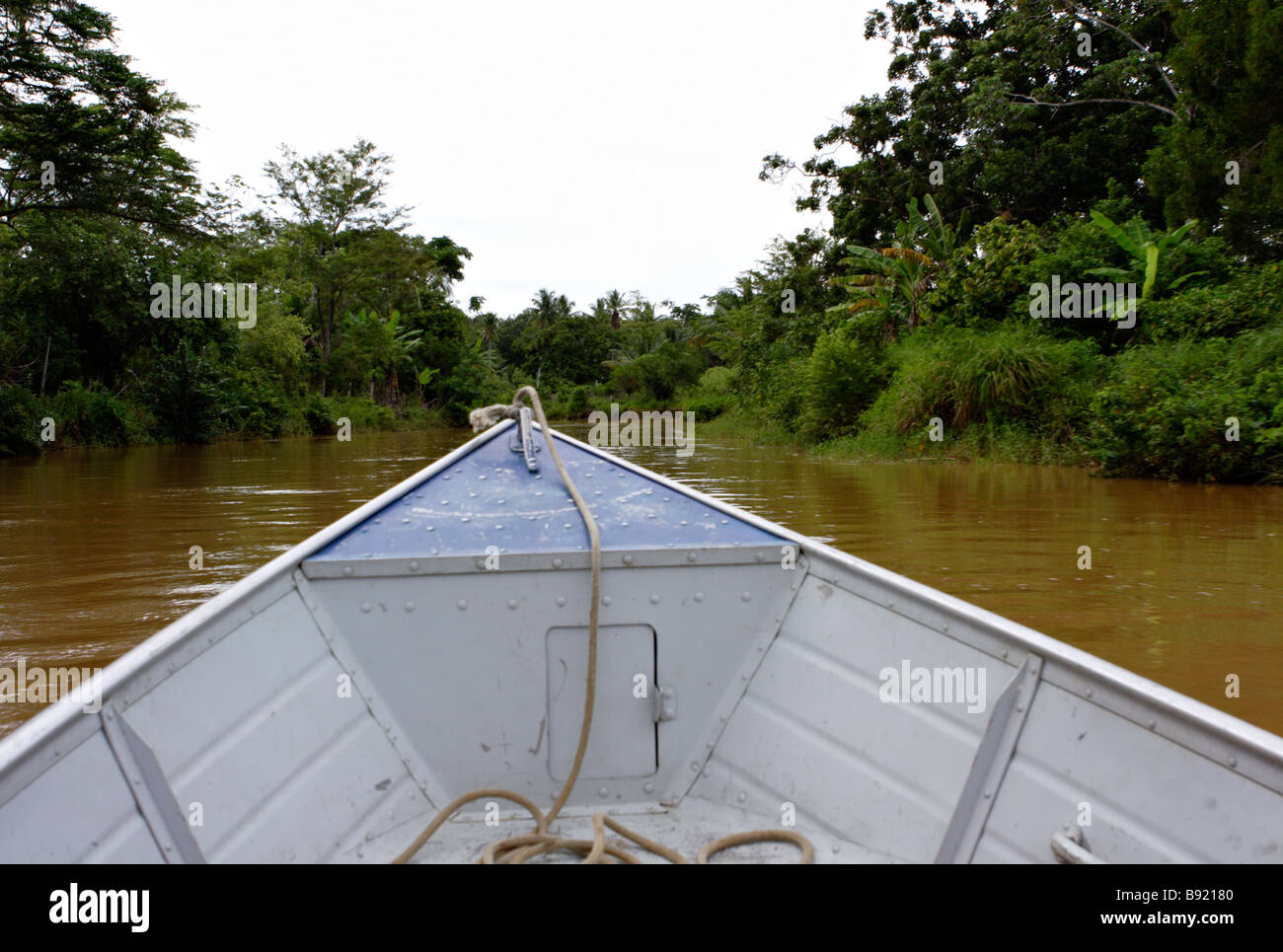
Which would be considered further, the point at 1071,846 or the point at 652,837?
the point at 652,837

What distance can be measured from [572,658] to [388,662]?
1.59ft

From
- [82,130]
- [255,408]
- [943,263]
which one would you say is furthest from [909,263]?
[255,408]

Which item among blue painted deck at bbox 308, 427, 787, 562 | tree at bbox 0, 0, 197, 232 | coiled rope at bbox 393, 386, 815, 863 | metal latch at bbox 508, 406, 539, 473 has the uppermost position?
tree at bbox 0, 0, 197, 232

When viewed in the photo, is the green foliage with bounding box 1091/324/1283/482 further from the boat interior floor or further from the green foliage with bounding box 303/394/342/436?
the green foliage with bounding box 303/394/342/436

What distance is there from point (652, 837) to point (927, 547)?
467cm

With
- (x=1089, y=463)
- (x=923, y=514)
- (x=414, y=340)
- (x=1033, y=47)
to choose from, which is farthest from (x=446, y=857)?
(x=414, y=340)

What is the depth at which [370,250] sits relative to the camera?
108 ft

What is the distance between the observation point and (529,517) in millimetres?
2617

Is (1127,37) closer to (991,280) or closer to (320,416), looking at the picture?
(991,280)

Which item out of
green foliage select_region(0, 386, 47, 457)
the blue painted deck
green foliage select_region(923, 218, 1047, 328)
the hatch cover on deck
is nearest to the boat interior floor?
the hatch cover on deck

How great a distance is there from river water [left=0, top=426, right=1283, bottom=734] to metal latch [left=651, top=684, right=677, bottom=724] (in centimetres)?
215

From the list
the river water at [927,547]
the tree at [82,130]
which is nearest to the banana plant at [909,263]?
the river water at [927,547]

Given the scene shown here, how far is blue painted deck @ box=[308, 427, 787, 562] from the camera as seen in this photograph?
8.06ft
